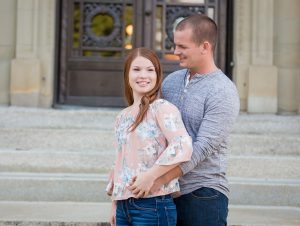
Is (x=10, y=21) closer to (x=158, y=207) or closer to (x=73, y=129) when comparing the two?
(x=73, y=129)

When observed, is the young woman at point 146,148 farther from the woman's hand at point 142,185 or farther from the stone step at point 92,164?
the stone step at point 92,164

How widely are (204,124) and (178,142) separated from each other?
0.50 feet

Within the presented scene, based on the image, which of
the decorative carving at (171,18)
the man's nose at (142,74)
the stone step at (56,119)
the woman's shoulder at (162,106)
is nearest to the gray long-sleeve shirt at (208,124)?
the woman's shoulder at (162,106)

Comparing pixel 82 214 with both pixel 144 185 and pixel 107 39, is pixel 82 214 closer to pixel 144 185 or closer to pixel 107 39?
pixel 144 185

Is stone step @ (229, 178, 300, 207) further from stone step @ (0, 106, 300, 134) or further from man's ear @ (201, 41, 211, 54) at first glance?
man's ear @ (201, 41, 211, 54)

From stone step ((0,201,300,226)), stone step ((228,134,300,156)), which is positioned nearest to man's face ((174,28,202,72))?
stone step ((0,201,300,226))

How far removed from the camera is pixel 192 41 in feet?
7.01

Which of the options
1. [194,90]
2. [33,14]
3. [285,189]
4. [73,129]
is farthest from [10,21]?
[194,90]

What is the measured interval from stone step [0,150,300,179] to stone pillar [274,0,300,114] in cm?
229

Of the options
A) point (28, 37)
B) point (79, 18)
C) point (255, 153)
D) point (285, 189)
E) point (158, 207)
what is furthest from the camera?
point (79, 18)

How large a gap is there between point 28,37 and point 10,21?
1.33ft

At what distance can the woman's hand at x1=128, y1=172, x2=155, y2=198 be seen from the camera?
6.60ft

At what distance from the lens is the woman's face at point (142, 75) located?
215 cm

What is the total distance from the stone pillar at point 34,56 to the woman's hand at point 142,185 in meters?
5.03
